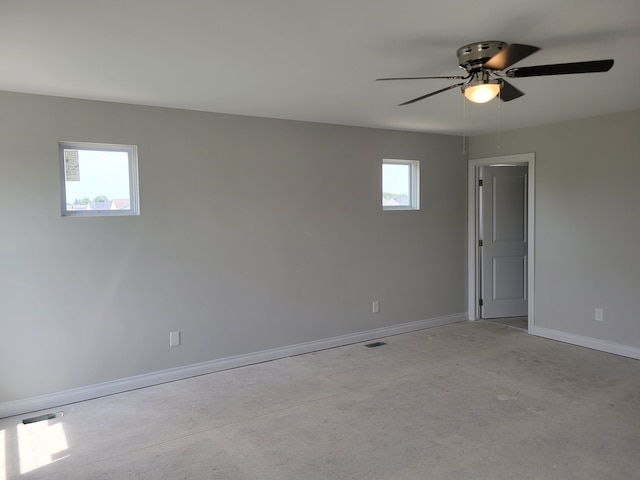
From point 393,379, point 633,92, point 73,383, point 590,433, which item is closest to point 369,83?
point 633,92

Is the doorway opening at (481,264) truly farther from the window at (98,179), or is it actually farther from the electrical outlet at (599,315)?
the window at (98,179)

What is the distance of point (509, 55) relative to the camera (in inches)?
83.4

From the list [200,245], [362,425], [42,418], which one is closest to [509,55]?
[362,425]

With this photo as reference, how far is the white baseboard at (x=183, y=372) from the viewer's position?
327 centimetres

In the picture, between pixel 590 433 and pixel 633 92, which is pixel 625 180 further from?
pixel 590 433

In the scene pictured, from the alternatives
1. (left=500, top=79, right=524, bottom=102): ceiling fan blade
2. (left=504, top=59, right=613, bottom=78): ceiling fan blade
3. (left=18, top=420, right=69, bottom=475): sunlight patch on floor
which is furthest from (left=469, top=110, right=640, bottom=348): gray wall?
(left=18, top=420, right=69, bottom=475): sunlight patch on floor

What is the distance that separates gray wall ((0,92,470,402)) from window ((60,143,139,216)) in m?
0.09

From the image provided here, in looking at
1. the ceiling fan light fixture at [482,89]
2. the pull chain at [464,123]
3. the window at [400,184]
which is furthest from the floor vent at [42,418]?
the pull chain at [464,123]

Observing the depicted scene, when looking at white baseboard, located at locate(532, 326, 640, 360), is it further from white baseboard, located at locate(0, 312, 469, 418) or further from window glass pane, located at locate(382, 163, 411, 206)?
window glass pane, located at locate(382, 163, 411, 206)

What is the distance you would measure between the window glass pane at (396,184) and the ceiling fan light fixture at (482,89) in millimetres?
2687

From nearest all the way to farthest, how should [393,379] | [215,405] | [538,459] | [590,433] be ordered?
[538,459] < [590,433] < [215,405] < [393,379]

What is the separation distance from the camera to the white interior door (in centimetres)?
565

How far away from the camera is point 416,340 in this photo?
489 centimetres

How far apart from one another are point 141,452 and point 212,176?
7.39 feet
